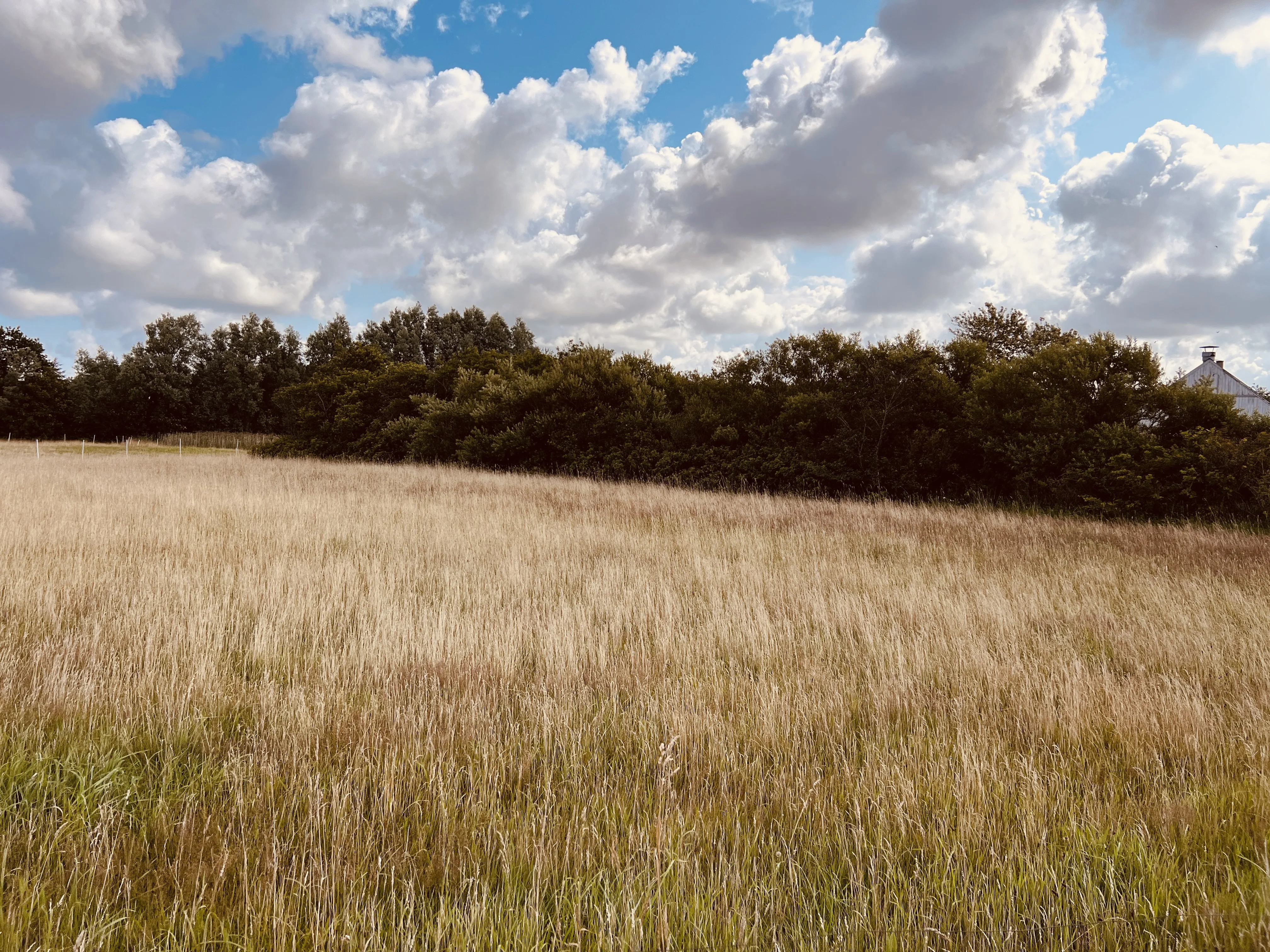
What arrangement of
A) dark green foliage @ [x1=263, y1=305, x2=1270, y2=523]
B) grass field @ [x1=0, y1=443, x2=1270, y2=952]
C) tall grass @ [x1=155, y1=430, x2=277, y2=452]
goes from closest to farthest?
grass field @ [x1=0, y1=443, x2=1270, y2=952]
dark green foliage @ [x1=263, y1=305, x2=1270, y2=523]
tall grass @ [x1=155, y1=430, x2=277, y2=452]

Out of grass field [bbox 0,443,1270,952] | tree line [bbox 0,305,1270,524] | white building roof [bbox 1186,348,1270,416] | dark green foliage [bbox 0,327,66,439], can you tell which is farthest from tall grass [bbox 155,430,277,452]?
white building roof [bbox 1186,348,1270,416]

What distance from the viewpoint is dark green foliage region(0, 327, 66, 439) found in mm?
57688

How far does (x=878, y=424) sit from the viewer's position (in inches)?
665

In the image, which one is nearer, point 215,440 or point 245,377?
point 215,440

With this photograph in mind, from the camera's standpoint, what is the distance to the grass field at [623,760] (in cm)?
195

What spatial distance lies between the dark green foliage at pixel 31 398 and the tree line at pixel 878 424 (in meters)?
46.6

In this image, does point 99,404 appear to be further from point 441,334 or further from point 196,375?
point 441,334

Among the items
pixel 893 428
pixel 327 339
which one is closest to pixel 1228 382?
pixel 893 428

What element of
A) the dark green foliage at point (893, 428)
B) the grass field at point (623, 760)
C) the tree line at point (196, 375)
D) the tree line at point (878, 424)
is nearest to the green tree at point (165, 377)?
the tree line at point (196, 375)

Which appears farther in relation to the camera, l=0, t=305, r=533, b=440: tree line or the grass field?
l=0, t=305, r=533, b=440: tree line

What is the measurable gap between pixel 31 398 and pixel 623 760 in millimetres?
80849

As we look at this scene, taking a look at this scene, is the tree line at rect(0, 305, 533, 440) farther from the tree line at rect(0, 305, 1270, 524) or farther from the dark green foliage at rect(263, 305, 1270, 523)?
the dark green foliage at rect(263, 305, 1270, 523)

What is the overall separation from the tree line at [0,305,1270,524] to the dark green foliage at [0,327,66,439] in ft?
153

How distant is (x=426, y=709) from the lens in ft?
11.2
